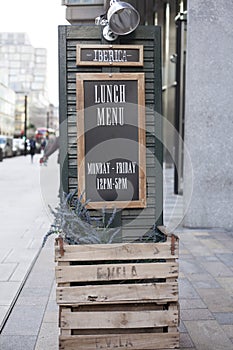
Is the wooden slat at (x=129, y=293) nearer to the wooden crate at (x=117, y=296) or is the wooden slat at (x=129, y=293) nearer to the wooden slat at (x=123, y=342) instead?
the wooden crate at (x=117, y=296)

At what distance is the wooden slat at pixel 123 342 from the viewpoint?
309cm

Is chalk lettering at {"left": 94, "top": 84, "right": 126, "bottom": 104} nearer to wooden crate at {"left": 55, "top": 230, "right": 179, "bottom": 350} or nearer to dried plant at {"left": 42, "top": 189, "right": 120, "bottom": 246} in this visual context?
dried plant at {"left": 42, "top": 189, "right": 120, "bottom": 246}

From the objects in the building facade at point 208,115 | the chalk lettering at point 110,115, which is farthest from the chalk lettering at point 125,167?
the building facade at point 208,115

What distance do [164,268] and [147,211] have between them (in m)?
0.82

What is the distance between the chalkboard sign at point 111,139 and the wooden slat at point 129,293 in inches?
31.6

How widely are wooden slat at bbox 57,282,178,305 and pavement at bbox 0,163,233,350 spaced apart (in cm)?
65

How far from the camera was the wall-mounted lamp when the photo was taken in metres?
3.42

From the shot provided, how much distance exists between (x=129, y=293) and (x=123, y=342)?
334 millimetres

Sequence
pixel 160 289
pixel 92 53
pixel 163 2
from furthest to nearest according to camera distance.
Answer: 1. pixel 163 2
2. pixel 92 53
3. pixel 160 289

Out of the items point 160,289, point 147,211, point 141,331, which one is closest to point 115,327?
point 141,331

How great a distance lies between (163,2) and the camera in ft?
69.9

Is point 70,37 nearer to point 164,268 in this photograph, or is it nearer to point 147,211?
point 147,211

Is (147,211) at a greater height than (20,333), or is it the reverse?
(147,211)

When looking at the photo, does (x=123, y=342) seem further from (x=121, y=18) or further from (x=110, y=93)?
(x=121, y=18)
